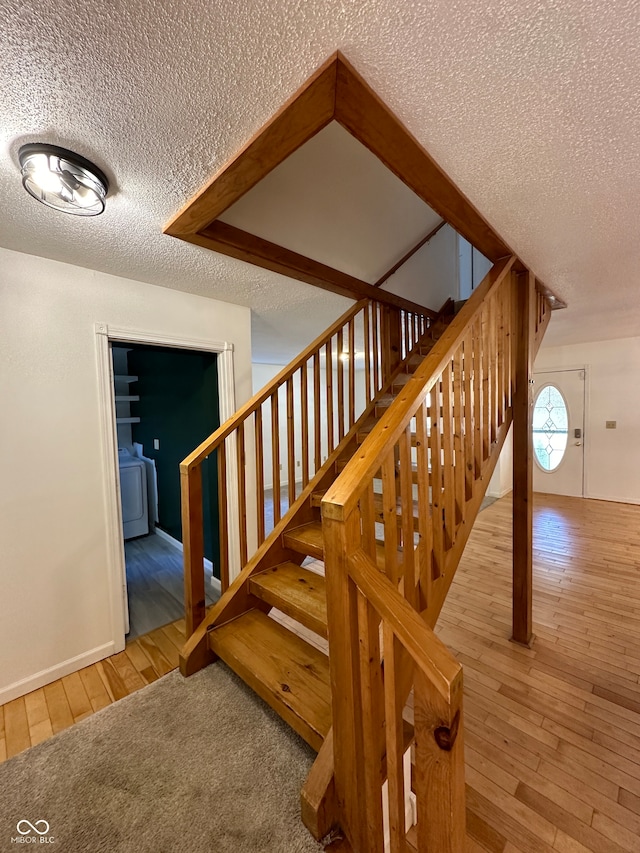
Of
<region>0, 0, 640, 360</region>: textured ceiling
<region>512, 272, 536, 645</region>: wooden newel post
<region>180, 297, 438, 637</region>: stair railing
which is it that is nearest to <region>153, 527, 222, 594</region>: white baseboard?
<region>180, 297, 438, 637</region>: stair railing

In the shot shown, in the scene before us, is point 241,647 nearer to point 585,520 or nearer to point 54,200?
point 54,200

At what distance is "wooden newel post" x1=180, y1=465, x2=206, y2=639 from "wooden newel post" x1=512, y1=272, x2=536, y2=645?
2.01m

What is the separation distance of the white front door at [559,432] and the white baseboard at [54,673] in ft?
18.8

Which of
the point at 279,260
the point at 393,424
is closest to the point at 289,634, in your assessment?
the point at 393,424

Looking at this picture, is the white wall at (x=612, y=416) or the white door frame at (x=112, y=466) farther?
the white wall at (x=612, y=416)

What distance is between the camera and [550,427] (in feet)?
17.7

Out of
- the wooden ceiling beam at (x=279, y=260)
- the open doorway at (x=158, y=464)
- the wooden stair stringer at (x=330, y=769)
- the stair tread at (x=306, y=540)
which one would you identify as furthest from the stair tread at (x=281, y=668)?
the wooden ceiling beam at (x=279, y=260)

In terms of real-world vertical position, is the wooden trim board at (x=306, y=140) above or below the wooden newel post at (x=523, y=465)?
above

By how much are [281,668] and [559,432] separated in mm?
5646

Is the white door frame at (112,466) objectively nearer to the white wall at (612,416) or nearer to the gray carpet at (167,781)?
the gray carpet at (167,781)

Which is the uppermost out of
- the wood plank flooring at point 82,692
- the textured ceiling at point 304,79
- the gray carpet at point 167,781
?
the textured ceiling at point 304,79

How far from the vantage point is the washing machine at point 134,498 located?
3623 millimetres

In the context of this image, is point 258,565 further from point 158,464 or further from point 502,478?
point 502,478

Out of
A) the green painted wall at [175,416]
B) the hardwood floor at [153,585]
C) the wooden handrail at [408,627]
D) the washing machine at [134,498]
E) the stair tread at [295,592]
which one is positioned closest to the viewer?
the wooden handrail at [408,627]
